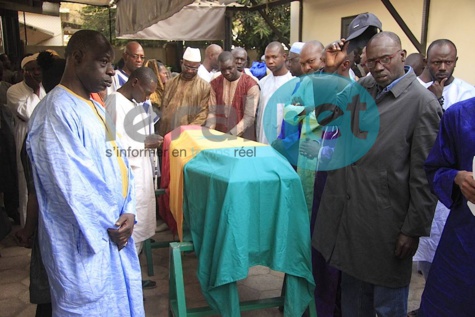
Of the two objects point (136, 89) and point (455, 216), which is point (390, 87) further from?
point (136, 89)

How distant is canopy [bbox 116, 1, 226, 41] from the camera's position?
7.90m

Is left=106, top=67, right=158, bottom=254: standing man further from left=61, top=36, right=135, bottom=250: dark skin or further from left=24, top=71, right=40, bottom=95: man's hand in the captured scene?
left=24, top=71, right=40, bottom=95: man's hand

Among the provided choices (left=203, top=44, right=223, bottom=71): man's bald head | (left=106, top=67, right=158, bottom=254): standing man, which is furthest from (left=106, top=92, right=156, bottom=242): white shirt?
(left=203, top=44, right=223, bottom=71): man's bald head

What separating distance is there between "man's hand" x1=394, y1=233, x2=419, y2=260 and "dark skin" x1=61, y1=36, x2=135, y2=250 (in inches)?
50.6

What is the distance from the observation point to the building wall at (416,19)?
4.64 meters

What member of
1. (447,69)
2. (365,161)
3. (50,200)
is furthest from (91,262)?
(447,69)

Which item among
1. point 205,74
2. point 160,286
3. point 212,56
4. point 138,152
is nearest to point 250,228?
point 138,152

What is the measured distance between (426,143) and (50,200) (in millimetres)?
1642

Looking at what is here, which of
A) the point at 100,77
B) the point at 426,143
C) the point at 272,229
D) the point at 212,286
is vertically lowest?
the point at 212,286

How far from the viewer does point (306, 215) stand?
89.3 inches

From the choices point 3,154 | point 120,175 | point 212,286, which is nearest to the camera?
point 120,175

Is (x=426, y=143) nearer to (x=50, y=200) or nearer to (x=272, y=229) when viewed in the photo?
(x=272, y=229)

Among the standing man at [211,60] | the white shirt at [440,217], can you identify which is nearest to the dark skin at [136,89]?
the white shirt at [440,217]

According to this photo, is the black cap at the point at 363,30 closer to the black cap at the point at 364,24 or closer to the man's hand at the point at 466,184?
the black cap at the point at 364,24
